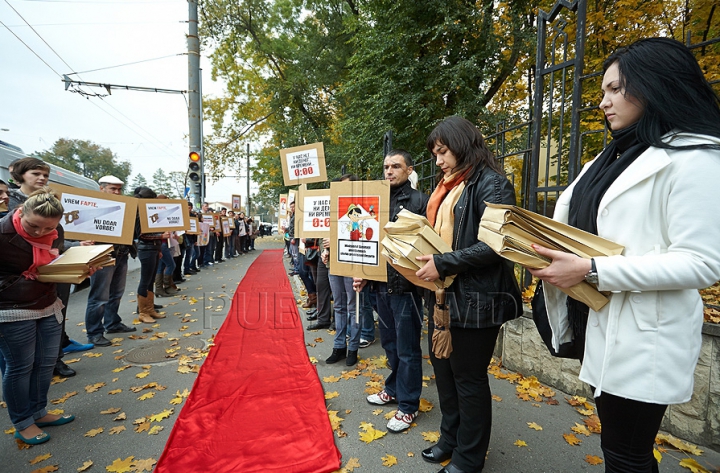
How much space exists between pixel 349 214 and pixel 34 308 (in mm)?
2642

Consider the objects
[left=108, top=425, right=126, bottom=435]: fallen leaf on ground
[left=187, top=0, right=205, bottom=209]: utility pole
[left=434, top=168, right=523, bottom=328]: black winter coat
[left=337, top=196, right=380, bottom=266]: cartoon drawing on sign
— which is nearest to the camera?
[left=434, top=168, right=523, bottom=328]: black winter coat

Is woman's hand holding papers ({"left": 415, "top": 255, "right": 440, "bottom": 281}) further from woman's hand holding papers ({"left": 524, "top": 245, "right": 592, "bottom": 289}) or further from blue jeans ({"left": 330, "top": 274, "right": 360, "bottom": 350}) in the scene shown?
blue jeans ({"left": 330, "top": 274, "right": 360, "bottom": 350})

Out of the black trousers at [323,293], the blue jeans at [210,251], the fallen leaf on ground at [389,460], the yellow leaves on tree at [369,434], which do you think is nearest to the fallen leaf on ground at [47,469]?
the yellow leaves on tree at [369,434]

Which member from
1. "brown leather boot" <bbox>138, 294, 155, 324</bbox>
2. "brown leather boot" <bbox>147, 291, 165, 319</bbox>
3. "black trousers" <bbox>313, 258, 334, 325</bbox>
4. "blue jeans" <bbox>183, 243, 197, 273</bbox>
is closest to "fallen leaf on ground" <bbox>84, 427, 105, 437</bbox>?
"black trousers" <bbox>313, 258, 334, 325</bbox>

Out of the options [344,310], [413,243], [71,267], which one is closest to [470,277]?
[413,243]

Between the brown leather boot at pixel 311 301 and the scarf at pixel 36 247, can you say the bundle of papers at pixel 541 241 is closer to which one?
the scarf at pixel 36 247

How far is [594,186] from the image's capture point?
1477 mm

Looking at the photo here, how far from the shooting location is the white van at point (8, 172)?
21.1 feet

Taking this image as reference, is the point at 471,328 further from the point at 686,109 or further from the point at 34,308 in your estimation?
the point at 34,308

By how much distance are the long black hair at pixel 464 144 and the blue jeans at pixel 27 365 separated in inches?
135

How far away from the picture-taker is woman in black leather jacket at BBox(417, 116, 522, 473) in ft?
6.57

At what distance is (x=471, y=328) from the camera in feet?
6.67

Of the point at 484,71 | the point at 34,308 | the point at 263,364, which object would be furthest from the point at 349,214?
the point at 484,71

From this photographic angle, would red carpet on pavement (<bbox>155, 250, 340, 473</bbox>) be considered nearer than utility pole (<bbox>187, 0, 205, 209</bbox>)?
Yes
